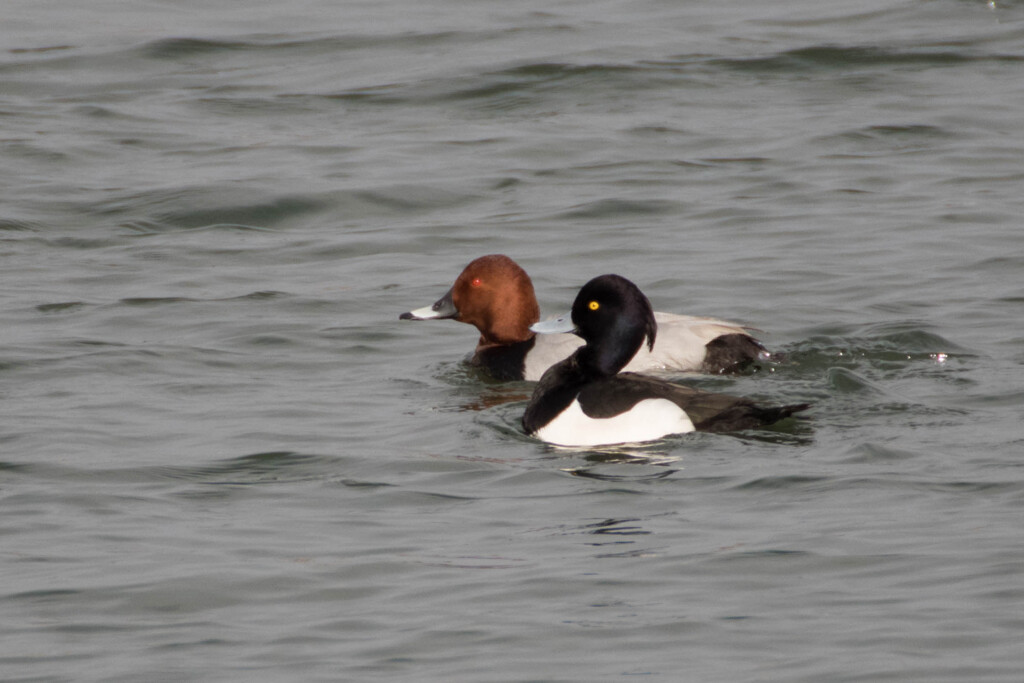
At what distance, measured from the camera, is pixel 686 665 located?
459cm

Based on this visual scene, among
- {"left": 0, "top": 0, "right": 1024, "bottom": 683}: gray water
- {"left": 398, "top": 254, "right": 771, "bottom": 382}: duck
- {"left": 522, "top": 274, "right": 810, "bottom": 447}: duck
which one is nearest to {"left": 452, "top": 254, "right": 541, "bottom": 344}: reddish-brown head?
{"left": 398, "top": 254, "right": 771, "bottom": 382}: duck

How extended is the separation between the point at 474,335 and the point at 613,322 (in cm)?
264

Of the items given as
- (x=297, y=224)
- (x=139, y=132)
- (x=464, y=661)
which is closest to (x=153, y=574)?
(x=464, y=661)

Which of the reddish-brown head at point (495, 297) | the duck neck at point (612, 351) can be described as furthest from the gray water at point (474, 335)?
the duck neck at point (612, 351)

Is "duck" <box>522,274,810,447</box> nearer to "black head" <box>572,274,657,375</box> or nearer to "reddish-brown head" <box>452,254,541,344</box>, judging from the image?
"black head" <box>572,274,657,375</box>

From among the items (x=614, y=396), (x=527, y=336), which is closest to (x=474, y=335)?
(x=527, y=336)

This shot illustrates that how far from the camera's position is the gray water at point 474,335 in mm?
4984

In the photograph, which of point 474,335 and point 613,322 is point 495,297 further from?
point 613,322

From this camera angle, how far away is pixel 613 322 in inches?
298

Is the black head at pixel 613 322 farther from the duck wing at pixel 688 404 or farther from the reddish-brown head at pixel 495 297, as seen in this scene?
the reddish-brown head at pixel 495 297

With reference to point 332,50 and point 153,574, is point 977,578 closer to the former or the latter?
point 153,574

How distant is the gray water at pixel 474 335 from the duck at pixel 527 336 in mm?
141

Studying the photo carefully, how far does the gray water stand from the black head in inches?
26.7

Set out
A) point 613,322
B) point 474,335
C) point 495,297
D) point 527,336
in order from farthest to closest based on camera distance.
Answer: point 474,335, point 527,336, point 495,297, point 613,322
